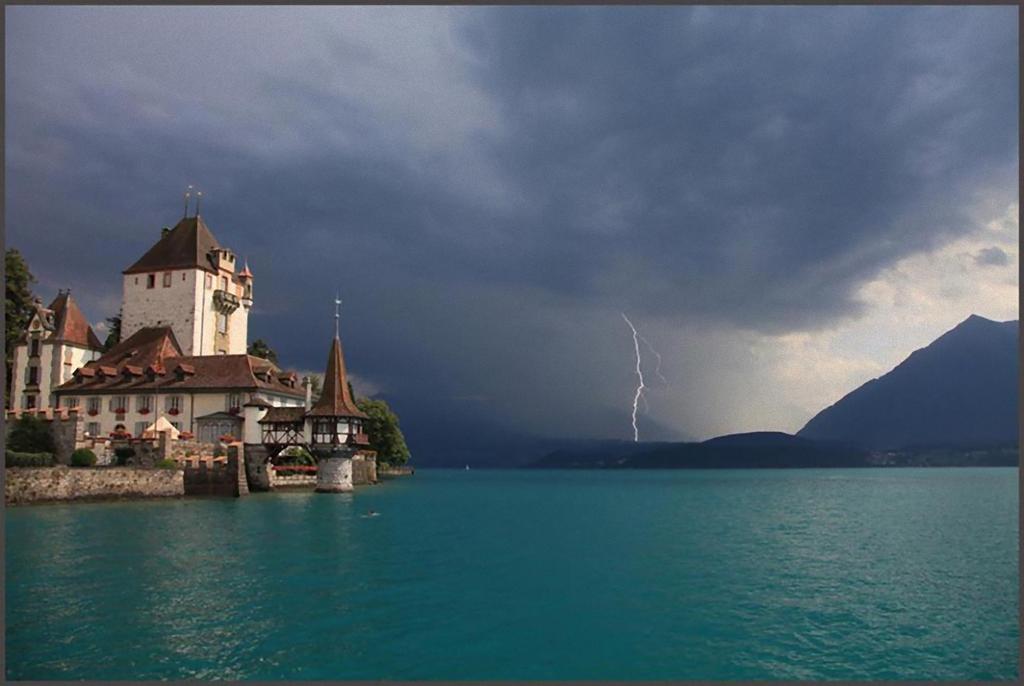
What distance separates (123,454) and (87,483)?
6.20 meters

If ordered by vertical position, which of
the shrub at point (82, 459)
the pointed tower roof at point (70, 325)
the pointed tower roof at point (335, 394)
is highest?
the pointed tower roof at point (70, 325)

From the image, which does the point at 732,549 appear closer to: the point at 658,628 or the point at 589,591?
the point at 589,591

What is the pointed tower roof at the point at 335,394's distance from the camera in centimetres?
6575

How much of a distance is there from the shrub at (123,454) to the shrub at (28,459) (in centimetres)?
431

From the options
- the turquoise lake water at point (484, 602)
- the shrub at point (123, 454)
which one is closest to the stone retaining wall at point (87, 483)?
the shrub at point (123, 454)

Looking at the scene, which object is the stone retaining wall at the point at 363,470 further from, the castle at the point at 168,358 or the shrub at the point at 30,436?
the shrub at the point at 30,436

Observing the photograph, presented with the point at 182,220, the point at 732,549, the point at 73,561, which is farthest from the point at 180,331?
the point at 732,549

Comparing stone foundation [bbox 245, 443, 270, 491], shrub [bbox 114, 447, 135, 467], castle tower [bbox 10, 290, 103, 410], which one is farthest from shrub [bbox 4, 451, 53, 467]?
castle tower [bbox 10, 290, 103, 410]

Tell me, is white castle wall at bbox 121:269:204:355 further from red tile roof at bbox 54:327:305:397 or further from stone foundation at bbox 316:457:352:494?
stone foundation at bbox 316:457:352:494

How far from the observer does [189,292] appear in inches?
3132

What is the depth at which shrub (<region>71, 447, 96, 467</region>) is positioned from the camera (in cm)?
5169

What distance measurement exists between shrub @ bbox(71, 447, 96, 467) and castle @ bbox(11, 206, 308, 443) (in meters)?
10.6

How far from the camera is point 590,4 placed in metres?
16.2

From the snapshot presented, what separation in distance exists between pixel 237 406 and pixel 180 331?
1815 centimetres
